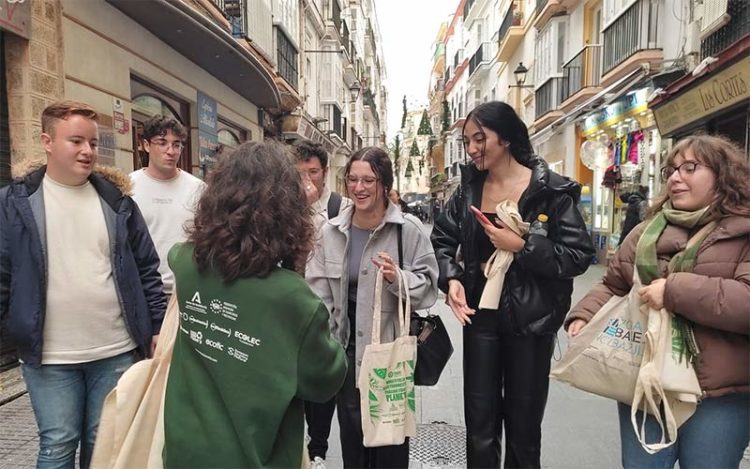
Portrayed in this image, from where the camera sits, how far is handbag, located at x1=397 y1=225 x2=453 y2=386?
8.38 feet

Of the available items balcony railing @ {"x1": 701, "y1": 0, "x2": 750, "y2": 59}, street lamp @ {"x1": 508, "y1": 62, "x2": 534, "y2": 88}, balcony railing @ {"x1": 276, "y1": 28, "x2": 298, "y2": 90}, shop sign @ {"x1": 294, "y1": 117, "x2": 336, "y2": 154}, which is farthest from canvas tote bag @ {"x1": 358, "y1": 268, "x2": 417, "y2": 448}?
street lamp @ {"x1": 508, "y1": 62, "x2": 534, "y2": 88}

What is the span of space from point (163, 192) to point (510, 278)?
223 cm

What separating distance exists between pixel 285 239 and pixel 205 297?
0.95 feet

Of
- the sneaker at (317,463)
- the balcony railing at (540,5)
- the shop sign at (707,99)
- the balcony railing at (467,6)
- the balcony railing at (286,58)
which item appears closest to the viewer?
the sneaker at (317,463)

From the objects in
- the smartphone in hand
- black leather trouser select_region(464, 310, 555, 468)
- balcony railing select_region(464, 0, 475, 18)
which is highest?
balcony railing select_region(464, 0, 475, 18)

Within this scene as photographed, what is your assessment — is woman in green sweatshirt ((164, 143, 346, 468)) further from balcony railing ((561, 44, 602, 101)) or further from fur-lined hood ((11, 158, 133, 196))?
balcony railing ((561, 44, 602, 101))

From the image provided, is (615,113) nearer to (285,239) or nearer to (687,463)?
(687,463)

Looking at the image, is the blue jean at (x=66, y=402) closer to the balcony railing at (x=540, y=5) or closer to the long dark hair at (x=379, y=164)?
the long dark hair at (x=379, y=164)

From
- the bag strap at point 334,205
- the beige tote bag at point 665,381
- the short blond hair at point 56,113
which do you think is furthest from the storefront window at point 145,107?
the beige tote bag at point 665,381

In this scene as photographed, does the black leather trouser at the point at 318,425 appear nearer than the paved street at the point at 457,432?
Yes

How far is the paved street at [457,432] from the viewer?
328 centimetres

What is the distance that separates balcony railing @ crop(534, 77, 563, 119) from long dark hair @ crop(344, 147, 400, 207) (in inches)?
623

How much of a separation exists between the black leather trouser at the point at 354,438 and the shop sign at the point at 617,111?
11350 mm

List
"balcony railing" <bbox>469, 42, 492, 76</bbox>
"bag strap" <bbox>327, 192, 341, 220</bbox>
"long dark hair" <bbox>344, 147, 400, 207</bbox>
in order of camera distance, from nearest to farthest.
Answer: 1. "long dark hair" <bbox>344, 147, 400, 207</bbox>
2. "bag strap" <bbox>327, 192, 341, 220</bbox>
3. "balcony railing" <bbox>469, 42, 492, 76</bbox>
